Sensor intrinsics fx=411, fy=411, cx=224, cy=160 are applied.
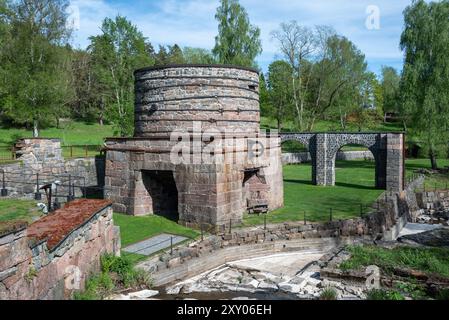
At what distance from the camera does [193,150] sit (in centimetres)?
1308

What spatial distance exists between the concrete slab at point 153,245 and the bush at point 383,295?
512 cm

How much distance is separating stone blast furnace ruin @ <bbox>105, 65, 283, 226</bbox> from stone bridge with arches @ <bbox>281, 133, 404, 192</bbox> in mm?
10013

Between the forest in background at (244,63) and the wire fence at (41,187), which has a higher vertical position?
the forest in background at (244,63)

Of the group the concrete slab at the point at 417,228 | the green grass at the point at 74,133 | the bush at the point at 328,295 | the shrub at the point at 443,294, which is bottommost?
the concrete slab at the point at 417,228

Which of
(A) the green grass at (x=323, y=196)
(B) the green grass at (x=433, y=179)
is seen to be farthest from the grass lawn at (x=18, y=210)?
(B) the green grass at (x=433, y=179)

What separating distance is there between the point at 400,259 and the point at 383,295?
9.10 feet

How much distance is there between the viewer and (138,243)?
445 inches

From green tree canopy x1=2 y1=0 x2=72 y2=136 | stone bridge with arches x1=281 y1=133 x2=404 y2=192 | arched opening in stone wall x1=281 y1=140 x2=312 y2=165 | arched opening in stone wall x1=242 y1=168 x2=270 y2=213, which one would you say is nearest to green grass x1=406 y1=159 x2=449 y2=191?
stone bridge with arches x1=281 y1=133 x2=404 y2=192

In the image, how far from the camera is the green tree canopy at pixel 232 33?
3672 centimetres

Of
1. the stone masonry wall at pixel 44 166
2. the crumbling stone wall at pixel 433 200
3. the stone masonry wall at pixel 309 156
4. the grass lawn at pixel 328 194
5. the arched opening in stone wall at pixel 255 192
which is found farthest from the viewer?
the stone masonry wall at pixel 309 156

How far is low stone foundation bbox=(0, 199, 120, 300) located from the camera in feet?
16.6

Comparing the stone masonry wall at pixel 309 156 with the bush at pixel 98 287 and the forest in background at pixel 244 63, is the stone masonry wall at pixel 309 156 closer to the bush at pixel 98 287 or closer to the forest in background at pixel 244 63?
the forest in background at pixel 244 63

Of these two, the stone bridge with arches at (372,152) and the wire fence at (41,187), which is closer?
the wire fence at (41,187)

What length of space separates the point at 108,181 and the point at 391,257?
979cm
